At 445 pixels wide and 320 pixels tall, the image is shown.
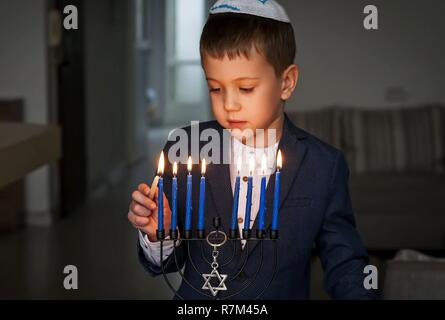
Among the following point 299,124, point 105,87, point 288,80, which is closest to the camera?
point 288,80

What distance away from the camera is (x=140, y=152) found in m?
6.30

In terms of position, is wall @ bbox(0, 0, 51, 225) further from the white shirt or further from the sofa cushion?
the white shirt

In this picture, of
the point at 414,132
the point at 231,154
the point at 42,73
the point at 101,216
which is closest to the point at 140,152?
the point at 101,216

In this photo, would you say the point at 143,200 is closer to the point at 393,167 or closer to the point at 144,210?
the point at 144,210

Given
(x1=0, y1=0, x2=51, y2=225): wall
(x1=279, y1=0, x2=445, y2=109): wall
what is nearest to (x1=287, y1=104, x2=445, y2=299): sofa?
A: (x1=279, y1=0, x2=445, y2=109): wall

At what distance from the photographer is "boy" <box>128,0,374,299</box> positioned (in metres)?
0.81

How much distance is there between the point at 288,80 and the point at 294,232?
166mm

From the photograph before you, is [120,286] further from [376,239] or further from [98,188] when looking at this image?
[98,188]

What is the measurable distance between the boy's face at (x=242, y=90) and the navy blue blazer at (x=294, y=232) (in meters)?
0.08

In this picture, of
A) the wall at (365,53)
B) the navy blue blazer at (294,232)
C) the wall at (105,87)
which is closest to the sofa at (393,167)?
the wall at (365,53)

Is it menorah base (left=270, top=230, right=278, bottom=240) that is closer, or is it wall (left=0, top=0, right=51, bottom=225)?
menorah base (left=270, top=230, right=278, bottom=240)

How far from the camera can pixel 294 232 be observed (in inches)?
35.2

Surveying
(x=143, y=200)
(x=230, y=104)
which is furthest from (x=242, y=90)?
(x=143, y=200)

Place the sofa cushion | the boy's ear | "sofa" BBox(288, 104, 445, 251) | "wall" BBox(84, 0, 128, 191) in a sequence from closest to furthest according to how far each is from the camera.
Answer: the boy's ear
"sofa" BBox(288, 104, 445, 251)
the sofa cushion
"wall" BBox(84, 0, 128, 191)
